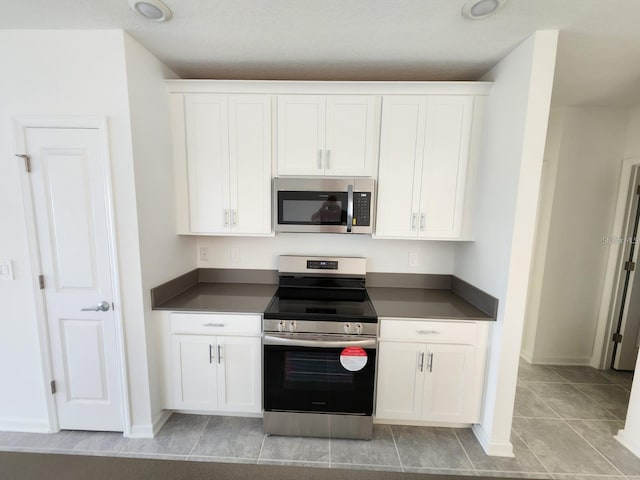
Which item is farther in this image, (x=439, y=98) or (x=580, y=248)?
(x=580, y=248)

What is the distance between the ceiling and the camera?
136cm

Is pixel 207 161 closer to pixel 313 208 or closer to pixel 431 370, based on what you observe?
pixel 313 208

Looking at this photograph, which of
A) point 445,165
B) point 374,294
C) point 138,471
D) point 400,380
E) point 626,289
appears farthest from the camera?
point 626,289

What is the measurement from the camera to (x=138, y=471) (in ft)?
1.74

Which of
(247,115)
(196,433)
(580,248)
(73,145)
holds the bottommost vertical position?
(196,433)

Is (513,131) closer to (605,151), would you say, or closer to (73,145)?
(605,151)

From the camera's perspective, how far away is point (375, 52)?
1734 millimetres

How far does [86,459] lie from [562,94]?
352cm

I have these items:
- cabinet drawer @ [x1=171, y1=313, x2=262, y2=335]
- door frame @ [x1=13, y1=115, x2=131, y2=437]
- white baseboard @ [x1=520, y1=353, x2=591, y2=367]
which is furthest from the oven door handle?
white baseboard @ [x1=520, y1=353, x2=591, y2=367]

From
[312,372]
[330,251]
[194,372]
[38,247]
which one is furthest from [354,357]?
[38,247]

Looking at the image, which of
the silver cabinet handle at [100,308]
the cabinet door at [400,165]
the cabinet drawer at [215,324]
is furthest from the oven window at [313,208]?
the silver cabinet handle at [100,308]

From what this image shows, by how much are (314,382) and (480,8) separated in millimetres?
2363

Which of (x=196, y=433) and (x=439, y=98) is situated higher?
(x=439, y=98)

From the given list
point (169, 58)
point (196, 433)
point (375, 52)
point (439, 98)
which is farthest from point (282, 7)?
point (196, 433)
